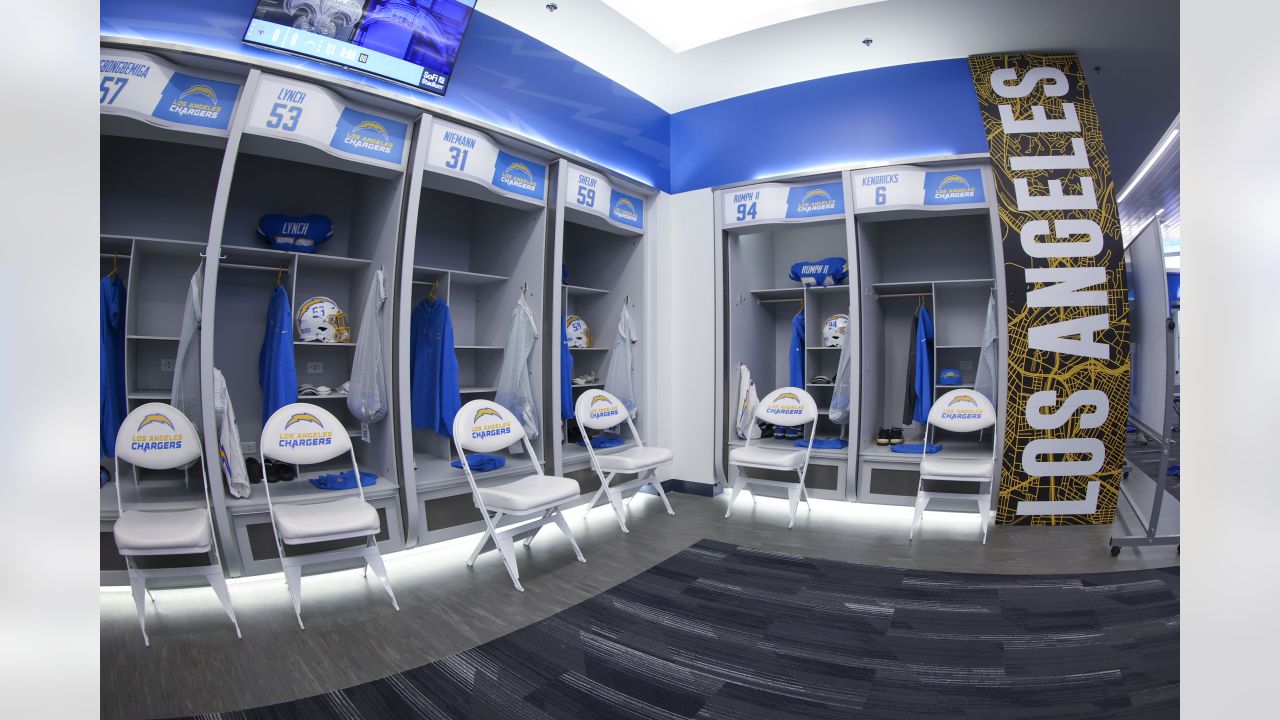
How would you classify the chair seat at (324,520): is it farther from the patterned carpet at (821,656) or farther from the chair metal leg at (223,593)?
the patterned carpet at (821,656)

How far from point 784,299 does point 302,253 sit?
3.68m

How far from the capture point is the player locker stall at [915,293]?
4062 millimetres

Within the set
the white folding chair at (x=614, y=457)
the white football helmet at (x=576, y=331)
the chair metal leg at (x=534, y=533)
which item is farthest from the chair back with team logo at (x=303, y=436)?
the white football helmet at (x=576, y=331)

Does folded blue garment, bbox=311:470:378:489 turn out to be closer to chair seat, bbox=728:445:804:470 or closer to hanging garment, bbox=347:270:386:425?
hanging garment, bbox=347:270:386:425

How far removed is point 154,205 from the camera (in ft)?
10.4

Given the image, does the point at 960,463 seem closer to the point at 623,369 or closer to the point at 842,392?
the point at 842,392

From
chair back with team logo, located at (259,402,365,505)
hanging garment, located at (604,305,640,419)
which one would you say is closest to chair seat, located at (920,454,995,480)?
hanging garment, located at (604,305,640,419)

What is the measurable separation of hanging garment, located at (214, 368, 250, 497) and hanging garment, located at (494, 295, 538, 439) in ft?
4.86

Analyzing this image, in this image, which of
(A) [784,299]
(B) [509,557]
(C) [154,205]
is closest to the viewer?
(B) [509,557]

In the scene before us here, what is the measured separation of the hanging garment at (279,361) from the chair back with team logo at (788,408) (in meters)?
3.08

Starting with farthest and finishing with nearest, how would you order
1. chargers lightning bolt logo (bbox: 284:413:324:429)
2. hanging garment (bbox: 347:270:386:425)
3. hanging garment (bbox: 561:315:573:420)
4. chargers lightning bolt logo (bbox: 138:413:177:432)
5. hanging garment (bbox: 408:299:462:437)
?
1. hanging garment (bbox: 561:315:573:420)
2. hanging garment (bbox: 408:299:462:437)
3. hanging garment (bbox: 347:270:386:425)
4. chargers lightning bolt logo (bbox: 284:413:324:429)
5. chargers lightning bolt logo (bbox: 138:413:177:432)

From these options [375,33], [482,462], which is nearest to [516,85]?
[375,33]

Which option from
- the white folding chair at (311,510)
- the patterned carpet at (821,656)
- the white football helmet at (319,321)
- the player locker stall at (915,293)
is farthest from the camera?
the player locker stall at (915,293)

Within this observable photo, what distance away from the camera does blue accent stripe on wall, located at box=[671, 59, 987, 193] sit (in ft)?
13.9
